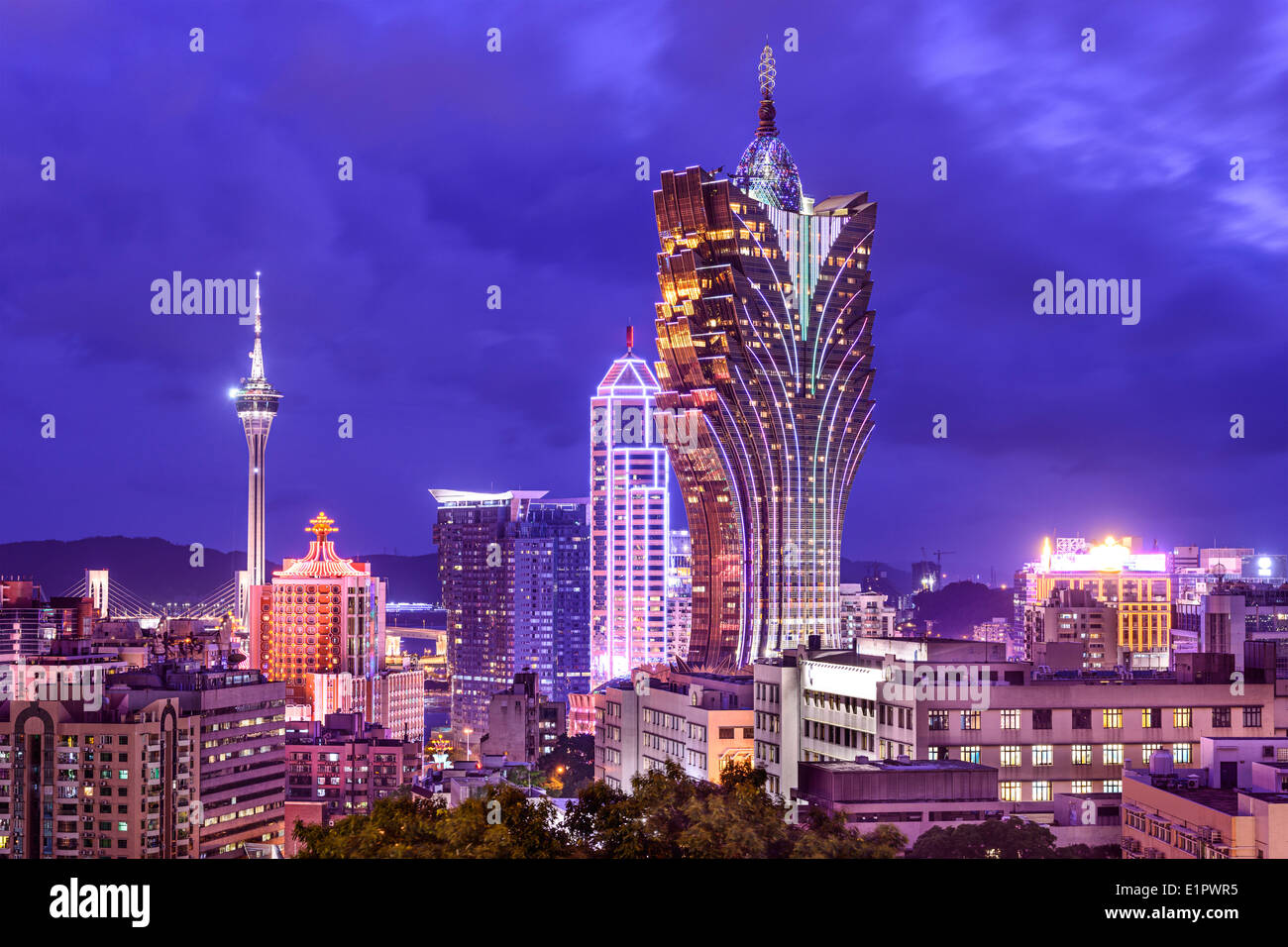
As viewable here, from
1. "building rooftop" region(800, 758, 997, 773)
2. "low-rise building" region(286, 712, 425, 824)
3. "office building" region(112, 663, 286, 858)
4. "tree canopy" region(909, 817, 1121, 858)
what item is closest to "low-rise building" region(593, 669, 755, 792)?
"building rooftop" region(800, 758, 997, 773)

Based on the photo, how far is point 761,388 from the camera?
162125 mm

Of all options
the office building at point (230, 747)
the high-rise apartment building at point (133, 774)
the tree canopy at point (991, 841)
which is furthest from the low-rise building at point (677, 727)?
the office building at point (230, 747)

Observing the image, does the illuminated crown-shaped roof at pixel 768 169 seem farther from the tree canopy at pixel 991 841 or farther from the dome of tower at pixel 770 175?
the tree canopy at pixel 991 841

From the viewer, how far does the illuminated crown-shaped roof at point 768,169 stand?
180 metres

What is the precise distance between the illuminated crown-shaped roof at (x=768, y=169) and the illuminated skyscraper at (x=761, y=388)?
23.8 ft

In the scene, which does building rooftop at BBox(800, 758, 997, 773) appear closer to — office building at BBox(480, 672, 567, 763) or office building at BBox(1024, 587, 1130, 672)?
office building at BBox(1024, 587, 1130, 672)

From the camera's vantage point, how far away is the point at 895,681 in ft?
204

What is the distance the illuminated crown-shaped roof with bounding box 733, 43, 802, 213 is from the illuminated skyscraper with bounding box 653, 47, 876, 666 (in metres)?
7.26

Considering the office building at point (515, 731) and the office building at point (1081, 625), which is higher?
the office building at point (1081, 625)
